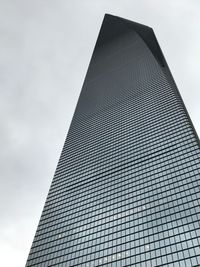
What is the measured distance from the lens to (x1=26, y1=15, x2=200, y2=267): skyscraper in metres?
81.5

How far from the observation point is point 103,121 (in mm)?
145625

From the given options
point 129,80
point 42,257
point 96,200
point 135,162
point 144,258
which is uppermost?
point 129,80

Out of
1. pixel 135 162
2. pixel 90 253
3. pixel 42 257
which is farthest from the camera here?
pixel 135 162

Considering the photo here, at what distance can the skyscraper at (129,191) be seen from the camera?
8150 cm

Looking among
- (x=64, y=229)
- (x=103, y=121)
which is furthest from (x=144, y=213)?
(x=103, y=121)

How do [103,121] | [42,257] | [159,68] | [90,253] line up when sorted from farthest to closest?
1. [159,68]
2. [103,121]
3. [42,257]
4. [90,253]

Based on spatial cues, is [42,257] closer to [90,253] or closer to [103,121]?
[90,253]

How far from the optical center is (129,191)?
100 m

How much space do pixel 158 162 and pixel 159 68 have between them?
70722mm

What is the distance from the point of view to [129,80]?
17050 cm

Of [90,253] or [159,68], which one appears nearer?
[90,253]

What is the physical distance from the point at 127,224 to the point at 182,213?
15.3 m

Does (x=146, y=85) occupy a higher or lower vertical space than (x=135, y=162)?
higher

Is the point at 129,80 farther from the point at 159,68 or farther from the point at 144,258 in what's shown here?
the point at 144,258
